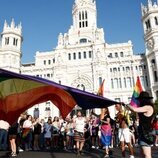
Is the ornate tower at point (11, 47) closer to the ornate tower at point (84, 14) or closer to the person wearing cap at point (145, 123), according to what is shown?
the ornate tower at point (84, 14)

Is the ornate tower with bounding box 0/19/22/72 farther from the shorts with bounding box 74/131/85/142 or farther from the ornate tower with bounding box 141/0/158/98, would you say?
the shorts with bounding box 74/131/85/142

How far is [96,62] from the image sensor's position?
161 feet

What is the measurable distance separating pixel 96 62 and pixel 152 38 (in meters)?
12.0

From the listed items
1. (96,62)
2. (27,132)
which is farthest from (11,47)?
(27,132)

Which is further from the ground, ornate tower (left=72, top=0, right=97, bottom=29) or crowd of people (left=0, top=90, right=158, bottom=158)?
ornate tower (left=72, top=0, right=97, bottom=29)

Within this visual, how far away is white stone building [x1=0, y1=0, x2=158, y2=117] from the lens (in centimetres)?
4744

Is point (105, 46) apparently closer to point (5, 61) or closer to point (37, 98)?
point (5, 61)

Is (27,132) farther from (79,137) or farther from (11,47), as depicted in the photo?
(11,47)

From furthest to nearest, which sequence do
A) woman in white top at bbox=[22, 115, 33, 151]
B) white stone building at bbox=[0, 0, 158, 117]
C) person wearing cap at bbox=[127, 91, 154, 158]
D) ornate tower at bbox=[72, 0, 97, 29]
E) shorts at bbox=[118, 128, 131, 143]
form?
ornate tower at bbox=[72, 0, 97, 29] → white stone building at bbox=[0, 0, 158, 117] → woman in white top at bbox=[22, 115, 33, 151] → shorts at bbox=[118, 128, 131, 143] → person wearing cap at bbox=[127, 91, 154, 158]

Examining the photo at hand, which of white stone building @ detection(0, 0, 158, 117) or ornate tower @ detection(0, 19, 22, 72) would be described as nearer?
white stone building @ detection(0, 0, 158, 117)

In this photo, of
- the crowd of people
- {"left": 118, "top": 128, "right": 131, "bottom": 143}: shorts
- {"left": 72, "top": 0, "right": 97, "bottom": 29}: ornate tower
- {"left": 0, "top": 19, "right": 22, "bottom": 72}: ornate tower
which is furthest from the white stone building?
{"left": 118, "top": 128, "right": 131, "bottom": 143}: shorts

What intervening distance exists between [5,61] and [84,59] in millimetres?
17178

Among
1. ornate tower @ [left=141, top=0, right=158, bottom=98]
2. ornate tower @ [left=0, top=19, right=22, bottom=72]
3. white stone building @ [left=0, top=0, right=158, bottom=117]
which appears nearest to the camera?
ornate tower @ [left=141, top=0, right=158, bottom=98]

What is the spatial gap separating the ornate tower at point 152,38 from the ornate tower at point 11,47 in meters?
28.0
